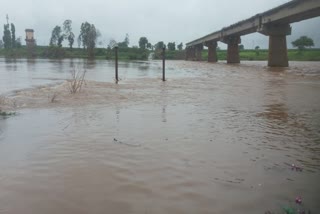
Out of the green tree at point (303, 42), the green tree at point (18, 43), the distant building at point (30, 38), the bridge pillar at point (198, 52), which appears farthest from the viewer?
the green tree at point (18, 43)

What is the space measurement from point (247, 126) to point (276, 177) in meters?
3.48

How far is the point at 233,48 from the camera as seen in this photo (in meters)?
68.0

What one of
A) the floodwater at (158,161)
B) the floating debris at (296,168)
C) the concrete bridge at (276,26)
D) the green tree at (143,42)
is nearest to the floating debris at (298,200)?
the floodwater at (158,161)

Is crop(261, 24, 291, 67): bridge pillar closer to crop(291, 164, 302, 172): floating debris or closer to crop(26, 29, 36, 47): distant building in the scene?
crop(291, 164, 302, 172): floating debris

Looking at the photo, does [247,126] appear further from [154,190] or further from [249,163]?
Answer: [154,190]

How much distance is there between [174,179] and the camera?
4.82 metres

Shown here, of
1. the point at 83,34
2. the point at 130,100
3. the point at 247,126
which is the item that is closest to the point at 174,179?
the point at 247,126

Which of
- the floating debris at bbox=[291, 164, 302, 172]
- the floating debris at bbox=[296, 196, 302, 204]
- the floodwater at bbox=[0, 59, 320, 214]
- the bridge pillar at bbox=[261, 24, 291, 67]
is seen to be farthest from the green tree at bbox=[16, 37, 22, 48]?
the floating debris at bbox=[296, 196, 302, 204]

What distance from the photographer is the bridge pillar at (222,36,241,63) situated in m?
67.3

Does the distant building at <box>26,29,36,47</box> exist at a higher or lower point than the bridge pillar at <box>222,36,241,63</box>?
higher

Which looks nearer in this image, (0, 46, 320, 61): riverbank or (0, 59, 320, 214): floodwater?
(0, 59, 320, 214): floodwater

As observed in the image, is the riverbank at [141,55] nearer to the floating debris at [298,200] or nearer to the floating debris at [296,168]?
the floating debris at [296,168]

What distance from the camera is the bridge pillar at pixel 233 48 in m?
67.3

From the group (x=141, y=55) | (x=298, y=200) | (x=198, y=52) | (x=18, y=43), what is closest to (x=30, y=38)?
(x=18, y=43)
